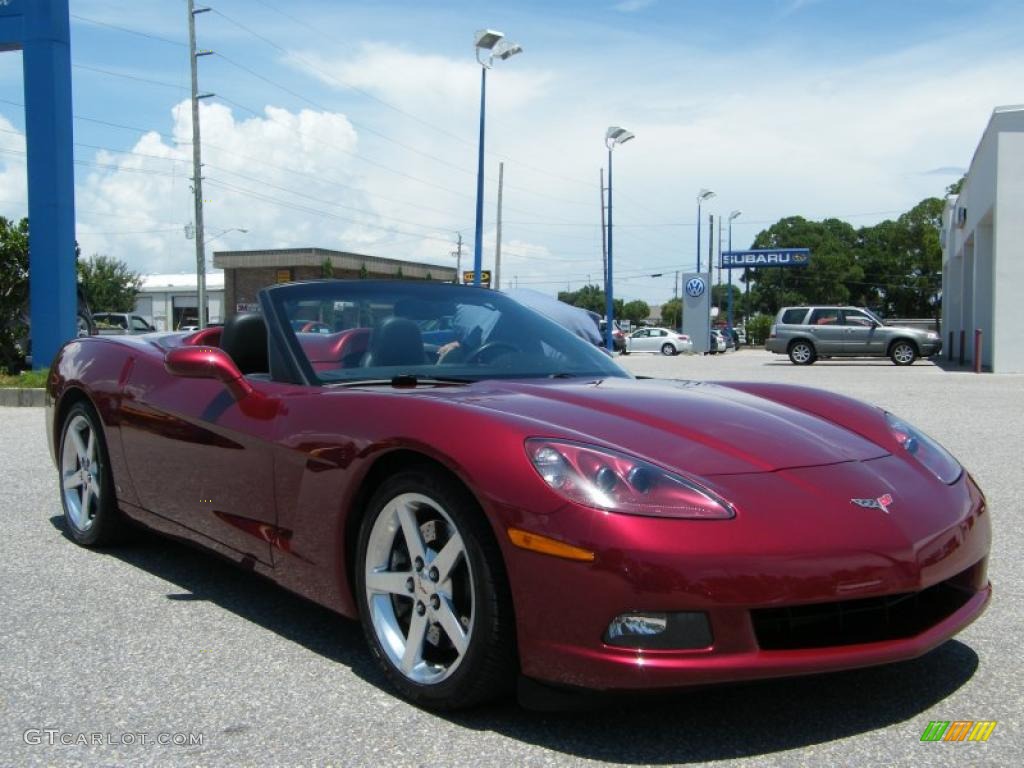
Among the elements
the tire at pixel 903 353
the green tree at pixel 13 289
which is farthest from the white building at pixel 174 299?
the green tree at pixel 13 289

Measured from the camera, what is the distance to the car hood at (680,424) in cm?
266

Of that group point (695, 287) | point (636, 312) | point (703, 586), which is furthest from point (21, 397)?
point (636, 312)

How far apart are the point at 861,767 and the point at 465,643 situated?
0.98 metres

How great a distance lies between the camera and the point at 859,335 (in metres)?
28.3

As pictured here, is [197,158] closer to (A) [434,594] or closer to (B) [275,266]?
(B) [275,266]

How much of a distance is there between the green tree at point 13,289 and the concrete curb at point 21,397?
10.0 ft

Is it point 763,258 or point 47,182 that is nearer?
point 47,182

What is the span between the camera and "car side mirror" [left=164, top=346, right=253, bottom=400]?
3.43 metres

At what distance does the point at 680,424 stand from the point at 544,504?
632mm

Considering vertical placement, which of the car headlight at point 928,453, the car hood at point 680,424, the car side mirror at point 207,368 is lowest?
the car headlight at point 928,453

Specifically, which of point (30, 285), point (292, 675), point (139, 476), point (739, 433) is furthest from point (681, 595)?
point (30, 285)

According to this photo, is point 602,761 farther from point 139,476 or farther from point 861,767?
point 139,476

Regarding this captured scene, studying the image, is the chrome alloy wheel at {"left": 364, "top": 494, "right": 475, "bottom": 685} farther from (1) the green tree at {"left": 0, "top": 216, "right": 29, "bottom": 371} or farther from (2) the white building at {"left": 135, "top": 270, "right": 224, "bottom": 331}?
(2) the white building at {"left": 135, "top": 270, "right": 224, "bottom": 331}

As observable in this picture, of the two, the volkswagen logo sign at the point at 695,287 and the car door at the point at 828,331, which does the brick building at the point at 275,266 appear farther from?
the car door at the point at 828,331
